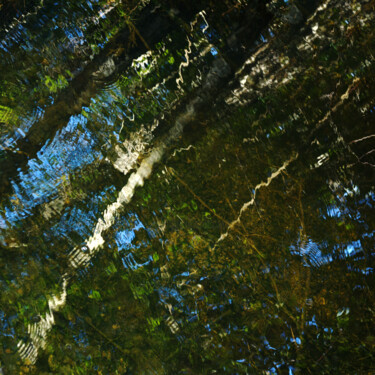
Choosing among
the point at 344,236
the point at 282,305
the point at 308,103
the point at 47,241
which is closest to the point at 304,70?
the point at 308,103

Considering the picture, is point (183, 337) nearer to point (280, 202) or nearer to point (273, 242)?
point (273, 242)

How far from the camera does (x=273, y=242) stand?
117 cm

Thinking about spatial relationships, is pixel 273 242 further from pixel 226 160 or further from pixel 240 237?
pixel 226 160

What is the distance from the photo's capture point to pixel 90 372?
1.15 metres

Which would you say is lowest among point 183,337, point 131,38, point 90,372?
point 90,372

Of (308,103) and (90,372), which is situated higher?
(308,103)

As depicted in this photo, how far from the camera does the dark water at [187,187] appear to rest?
3.78 feet

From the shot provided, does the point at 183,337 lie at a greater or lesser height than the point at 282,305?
lesser

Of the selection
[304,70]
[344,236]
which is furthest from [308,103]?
[344,236]

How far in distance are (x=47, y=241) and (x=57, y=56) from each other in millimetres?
560

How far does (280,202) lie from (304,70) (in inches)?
15.7

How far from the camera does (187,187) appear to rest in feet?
3.96

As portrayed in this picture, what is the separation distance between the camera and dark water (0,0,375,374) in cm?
115

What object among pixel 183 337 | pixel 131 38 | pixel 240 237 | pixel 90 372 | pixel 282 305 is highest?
pixel 131 38
